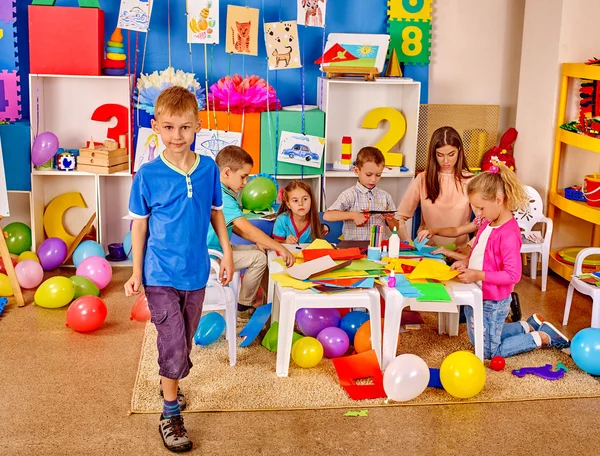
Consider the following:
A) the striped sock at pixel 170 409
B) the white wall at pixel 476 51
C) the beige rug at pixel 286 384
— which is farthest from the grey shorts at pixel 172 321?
the white wall at pixel 476 51

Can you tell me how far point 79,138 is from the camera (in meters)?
5.11

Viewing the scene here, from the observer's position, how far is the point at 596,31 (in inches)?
187

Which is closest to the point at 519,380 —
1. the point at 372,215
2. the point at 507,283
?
the point at 507,283

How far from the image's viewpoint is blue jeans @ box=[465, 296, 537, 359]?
11.4ft

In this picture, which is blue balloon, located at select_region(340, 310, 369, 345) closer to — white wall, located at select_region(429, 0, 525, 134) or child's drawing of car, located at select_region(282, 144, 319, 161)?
child's drawing of car, located at select_region(282, 144, 319, 161)

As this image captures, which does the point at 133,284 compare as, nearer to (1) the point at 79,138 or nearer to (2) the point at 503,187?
(2) the point at 503,187

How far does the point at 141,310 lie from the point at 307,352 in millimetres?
1014

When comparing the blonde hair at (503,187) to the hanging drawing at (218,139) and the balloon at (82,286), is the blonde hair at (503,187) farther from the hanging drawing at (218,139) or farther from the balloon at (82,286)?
the balloon at (82,286)

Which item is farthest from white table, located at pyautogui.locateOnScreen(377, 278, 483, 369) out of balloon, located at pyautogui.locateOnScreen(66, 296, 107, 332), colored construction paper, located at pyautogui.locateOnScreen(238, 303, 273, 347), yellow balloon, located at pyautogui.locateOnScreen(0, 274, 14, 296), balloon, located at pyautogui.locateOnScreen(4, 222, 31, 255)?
balloon, located at pyautogui.locateOnScreen(4, 222, 31, 255)

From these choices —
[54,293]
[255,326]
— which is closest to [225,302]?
[255,326]

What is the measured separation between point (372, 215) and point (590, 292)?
1.16m

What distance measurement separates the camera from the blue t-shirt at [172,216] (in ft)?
8.73

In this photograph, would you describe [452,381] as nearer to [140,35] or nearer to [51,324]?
[51,324]

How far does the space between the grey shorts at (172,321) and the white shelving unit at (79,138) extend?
2285mm
